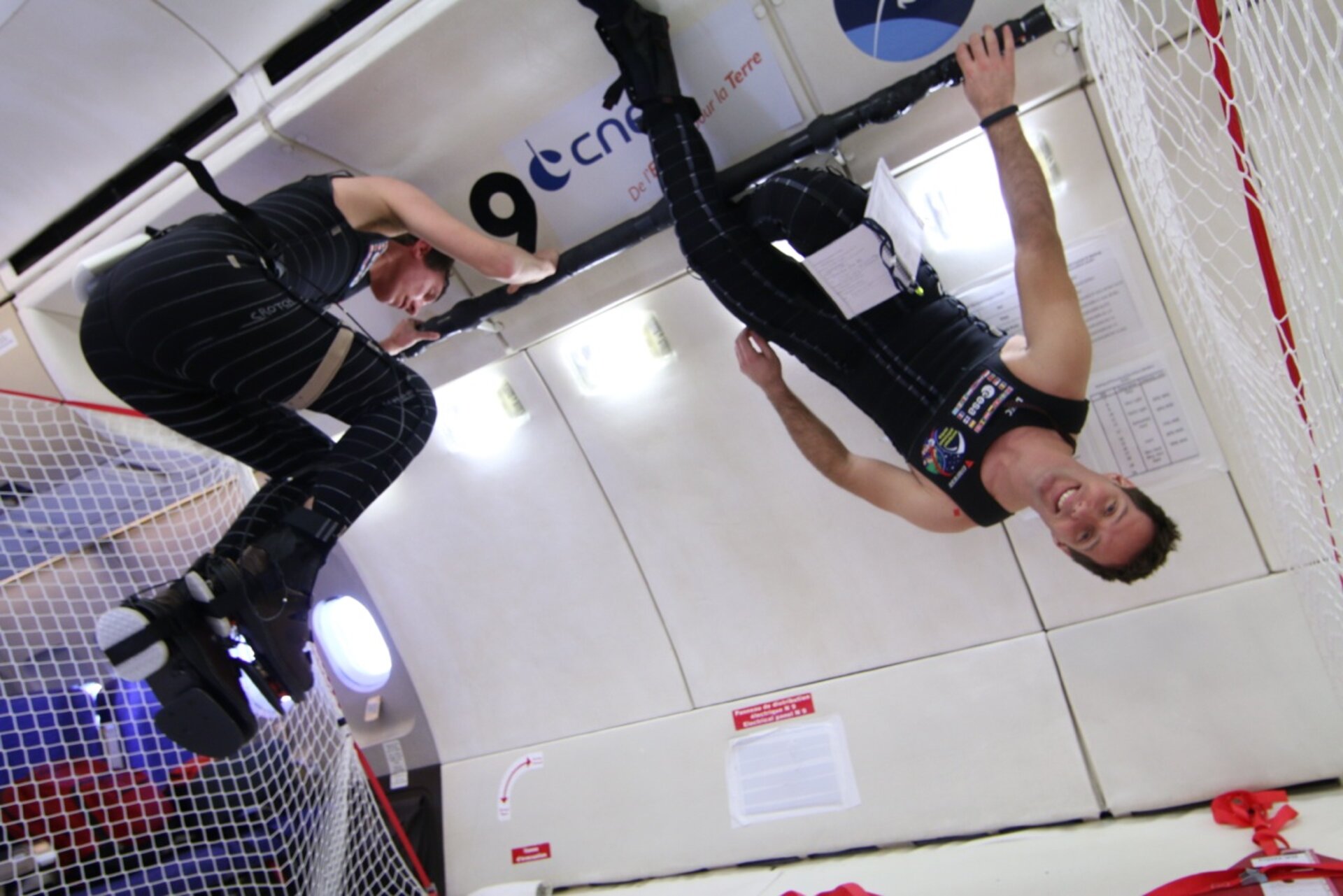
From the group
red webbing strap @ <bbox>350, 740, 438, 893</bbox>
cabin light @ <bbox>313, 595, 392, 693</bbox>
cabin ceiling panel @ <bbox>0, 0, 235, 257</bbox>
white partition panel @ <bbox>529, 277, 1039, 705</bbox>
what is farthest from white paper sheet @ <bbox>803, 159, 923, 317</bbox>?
cabin light @ <bbox>313, 595, 392, 693</bbox>

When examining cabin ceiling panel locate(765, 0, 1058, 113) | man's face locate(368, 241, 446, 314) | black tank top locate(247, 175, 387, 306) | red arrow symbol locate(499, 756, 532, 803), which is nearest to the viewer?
black tank top locate(247, 175, 387, 306)

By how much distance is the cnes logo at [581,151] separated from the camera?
8.06 ft

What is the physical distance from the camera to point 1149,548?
2.07 metres

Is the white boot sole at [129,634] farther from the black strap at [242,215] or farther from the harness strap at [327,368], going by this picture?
the black strap at [242,215]

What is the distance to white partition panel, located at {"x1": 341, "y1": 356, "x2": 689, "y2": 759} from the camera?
3074 mm

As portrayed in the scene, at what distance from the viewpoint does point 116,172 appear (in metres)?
2.65

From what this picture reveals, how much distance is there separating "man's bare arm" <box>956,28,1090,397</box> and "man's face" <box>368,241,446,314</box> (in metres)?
1.54

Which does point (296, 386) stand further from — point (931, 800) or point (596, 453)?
point (931, 800)

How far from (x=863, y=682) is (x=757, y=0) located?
1.97 meters

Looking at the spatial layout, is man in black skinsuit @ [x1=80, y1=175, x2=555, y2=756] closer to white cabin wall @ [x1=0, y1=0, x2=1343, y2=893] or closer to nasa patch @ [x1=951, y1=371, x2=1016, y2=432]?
white cabin wall @ [x1=0, y1=0, x2=1343, y2=893]

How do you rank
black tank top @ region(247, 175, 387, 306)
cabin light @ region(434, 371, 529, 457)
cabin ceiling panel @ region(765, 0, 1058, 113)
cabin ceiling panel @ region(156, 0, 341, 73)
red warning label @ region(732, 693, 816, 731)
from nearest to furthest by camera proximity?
black tank top @ region(247, 175, 387, 306) → cabin ceiling panel @ region(765, 0, 1058, 113) → cabin ceiling panel @ region(156, 0, 341, 73) → red warning label @ region(732, 693, 816, 731) → cabin light @ region(434, 371, 529, 457)

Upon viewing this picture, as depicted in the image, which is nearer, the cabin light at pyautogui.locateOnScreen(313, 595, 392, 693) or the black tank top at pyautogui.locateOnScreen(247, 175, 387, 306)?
the black tank top at pyautogui.locateOnScreen(247, 175, 387, 306)

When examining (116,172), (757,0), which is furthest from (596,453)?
(116,172)

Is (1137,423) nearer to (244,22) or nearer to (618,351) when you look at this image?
(618,351)
